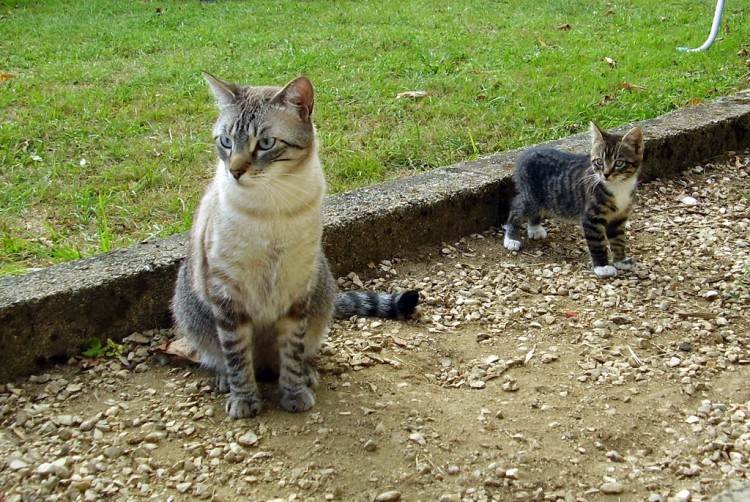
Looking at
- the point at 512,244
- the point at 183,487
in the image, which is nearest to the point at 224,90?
the point at 183,487

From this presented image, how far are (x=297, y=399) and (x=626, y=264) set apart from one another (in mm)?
2101

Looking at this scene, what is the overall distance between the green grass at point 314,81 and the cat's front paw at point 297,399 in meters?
1.44

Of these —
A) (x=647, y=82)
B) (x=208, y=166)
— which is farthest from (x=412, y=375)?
(x=647, y=82)

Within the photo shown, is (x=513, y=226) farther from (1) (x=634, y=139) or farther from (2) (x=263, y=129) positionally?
(2) (x=263, y=129)

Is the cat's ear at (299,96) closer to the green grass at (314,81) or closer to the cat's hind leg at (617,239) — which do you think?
the green grass at (314,81)

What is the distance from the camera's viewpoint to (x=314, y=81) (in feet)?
21.9

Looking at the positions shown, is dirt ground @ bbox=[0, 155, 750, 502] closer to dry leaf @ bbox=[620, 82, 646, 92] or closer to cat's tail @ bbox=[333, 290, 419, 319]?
cat's tail @ bbox=[333, 290, 419, 319]

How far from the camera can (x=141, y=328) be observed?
11.3ft

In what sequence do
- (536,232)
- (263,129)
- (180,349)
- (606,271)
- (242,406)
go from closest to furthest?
1. (263,129)
2. (242,406)
3. (180,349)
4. (606,271)
5. (536,232)

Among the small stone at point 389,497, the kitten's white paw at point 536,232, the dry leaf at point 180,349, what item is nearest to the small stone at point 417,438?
the small stone at point 389,497

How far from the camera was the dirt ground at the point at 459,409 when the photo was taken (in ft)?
8.45

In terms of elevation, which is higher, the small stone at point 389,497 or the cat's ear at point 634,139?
the cat's ear at point 634,139

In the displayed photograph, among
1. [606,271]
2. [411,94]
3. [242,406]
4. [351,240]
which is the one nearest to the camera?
[242,406]

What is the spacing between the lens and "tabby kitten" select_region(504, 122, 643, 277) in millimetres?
4207
